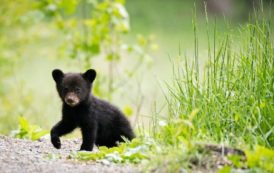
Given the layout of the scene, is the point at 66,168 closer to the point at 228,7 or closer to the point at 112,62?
the point at 112,62

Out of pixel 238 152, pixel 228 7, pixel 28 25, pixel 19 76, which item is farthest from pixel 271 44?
pixel 228 7

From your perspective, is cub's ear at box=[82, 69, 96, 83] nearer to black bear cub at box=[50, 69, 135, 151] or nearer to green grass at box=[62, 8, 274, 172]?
black bear cub at box=[50, 69, 135, 151]

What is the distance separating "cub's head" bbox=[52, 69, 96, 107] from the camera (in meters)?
7.96

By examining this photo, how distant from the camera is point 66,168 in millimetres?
6105

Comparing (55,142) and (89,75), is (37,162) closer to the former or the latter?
(55,142)

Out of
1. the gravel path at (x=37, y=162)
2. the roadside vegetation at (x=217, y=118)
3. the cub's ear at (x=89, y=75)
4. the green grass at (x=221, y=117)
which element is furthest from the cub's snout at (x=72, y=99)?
the green grass at (x=221, y=117)

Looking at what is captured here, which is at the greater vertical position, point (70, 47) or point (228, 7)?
point (228, 7)

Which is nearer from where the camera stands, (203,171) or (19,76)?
(203,171)

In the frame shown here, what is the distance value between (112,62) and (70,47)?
890 mm

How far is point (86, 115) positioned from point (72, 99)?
0.25 meters

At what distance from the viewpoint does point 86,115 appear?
26.4 ft

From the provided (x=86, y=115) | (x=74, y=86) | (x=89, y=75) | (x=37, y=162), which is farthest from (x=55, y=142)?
(x=37, y=162)

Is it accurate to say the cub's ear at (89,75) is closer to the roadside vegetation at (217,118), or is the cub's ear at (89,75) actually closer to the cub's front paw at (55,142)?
the cub's front paw at (55,142)

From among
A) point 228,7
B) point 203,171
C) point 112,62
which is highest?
point 228,7
